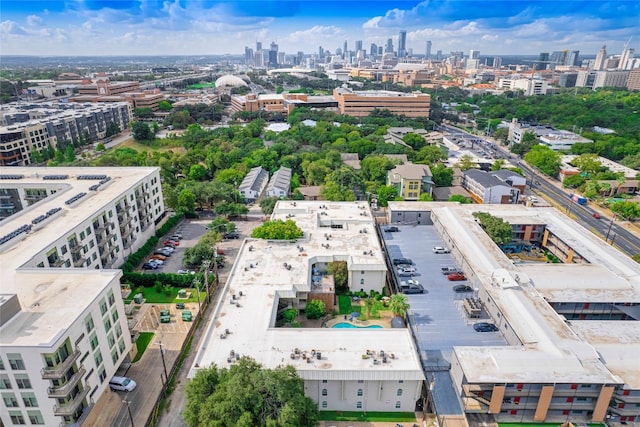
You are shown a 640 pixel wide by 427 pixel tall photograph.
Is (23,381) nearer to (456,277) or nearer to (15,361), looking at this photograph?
(15,361)

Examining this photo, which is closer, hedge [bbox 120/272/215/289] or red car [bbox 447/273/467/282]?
red car [bbox 447/273/467/282]

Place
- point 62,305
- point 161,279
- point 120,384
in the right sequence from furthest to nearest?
1. point 161,279
2. point 120,384
3. point 62,305

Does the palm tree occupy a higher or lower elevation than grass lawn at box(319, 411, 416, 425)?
higher

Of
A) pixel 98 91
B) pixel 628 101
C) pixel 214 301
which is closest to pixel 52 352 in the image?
pixel 214 301

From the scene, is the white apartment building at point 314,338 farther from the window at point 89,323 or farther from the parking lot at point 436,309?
the window at point 89,323

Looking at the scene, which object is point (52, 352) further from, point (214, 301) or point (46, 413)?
point (214, 301)

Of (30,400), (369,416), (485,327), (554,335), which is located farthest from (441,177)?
(30,400)

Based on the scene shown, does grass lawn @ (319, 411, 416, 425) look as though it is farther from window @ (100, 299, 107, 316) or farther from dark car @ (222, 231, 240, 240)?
dark car @ (222, 231, 240, 240)

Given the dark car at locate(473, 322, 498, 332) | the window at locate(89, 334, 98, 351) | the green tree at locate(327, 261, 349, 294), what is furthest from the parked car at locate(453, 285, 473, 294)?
the window at locate(89, 334, 98, 351)
